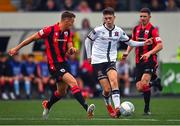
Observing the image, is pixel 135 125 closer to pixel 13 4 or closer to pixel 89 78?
pixel 89 78

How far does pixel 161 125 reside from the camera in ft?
50.4

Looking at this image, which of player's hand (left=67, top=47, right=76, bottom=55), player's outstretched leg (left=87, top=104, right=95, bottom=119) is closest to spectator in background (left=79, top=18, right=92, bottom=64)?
player's hand (left=67, top=47, right=76, bottom=55)

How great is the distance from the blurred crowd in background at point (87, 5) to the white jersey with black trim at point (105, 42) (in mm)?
13146

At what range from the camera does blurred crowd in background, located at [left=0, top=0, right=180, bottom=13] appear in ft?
106

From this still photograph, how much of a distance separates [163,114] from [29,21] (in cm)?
1397

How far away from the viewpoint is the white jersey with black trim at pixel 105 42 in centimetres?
1858

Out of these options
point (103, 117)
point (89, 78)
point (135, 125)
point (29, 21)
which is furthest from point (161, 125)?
point (29, 21)

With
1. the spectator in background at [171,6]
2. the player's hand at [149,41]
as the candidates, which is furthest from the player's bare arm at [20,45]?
the spectator in background at [171,6]

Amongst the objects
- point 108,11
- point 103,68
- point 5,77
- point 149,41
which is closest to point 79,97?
point 103,68

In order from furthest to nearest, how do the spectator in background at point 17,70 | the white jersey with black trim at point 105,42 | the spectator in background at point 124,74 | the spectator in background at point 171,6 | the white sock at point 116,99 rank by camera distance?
the spectator in background at point 171,6 < the spectator in background at point 124,74 < the spectator in background at point 17,70 < the white jersey with black trim at point 105,42 < the white sock at point 116,99

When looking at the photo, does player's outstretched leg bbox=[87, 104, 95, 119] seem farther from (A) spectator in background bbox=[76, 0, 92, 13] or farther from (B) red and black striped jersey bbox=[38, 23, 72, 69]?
(A) spectator in background bbox=[76, 0, 92, 13]

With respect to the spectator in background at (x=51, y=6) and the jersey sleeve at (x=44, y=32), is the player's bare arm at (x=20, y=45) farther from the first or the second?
the spectator in background at (x=51, y=6)

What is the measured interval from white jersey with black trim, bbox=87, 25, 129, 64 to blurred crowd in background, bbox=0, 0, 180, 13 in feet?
43.1

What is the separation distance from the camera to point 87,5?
32.6 meters
